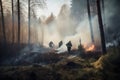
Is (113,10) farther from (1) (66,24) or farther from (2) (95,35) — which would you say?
(1) (66,24)

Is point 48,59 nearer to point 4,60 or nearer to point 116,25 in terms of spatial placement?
point 4,60

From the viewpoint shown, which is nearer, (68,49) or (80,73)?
(80,73)

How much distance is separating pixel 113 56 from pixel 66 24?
5549 cm

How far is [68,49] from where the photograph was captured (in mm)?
30500

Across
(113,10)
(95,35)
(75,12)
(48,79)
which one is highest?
(75,12)

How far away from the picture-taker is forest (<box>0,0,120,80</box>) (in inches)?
674

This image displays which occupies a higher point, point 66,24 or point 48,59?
point 66,24

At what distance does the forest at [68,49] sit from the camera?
56.2ft

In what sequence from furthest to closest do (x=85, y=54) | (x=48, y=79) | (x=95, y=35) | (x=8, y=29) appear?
(x=8, y=29)
(x=95, y=35)
(x=85, y=54)
(x=48, y=79)

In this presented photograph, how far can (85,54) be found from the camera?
84.3 feet

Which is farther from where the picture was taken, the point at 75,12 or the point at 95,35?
the point at 75,12

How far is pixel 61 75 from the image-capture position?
55.9 ft

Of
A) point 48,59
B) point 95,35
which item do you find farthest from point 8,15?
point 48,59

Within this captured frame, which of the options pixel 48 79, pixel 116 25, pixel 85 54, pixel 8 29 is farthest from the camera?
pixel 8 29
